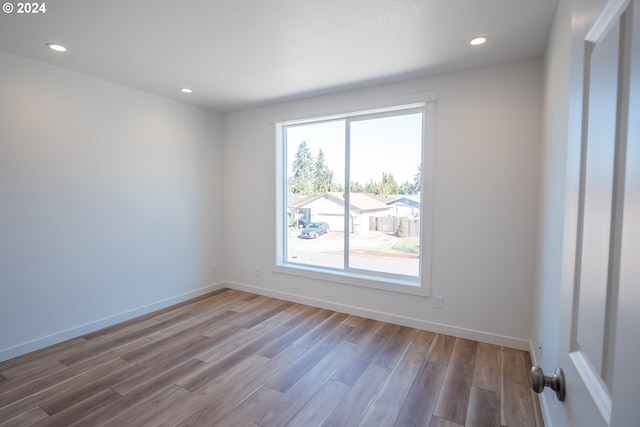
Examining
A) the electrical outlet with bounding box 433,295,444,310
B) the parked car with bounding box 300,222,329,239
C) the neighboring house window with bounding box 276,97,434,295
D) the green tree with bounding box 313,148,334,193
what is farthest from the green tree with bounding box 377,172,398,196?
the electrical outlet with bounding box 433,295,444,310

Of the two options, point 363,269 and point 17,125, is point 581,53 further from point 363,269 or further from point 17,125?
point 17,125

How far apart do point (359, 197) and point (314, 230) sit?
0.82m

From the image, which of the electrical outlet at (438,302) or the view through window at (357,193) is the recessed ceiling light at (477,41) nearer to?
the view through window at (357,193)

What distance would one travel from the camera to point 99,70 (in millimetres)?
3004

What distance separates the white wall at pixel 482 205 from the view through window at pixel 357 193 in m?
0.28

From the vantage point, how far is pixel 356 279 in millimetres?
3617

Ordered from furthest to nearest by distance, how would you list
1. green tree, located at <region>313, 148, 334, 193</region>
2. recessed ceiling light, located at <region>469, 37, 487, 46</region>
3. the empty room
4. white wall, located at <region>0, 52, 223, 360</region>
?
green tree, located at <region>313, 148, 334, 193</region> < white wall, located at <region>0, 52, 223, 360</region> < recessed ceiling light, located at <region>469, 37, 487, 46</region> < the empty room

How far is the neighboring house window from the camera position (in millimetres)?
3338

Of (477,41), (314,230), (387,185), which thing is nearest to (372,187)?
(387,185)

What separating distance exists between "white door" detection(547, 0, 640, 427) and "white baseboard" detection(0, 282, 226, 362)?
388 centimetres

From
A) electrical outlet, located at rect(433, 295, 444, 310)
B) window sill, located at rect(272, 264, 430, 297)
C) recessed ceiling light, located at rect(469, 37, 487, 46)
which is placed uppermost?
recessed ceiling light, located at rect(469, 37, 487, 46)

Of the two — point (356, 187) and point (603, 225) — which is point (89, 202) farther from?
point (603, 225)

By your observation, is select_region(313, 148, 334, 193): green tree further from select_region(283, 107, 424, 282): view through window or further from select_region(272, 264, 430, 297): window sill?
select_region(272, 264, 430, 297): window sill

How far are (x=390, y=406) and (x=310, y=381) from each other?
2.04ft
